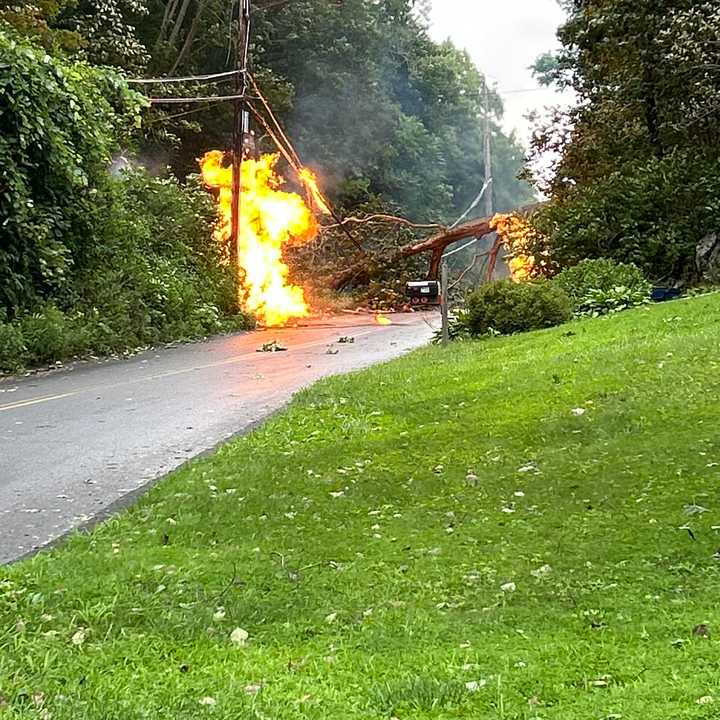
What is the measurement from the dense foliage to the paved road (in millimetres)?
5338

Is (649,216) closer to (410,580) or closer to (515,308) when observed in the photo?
(515,308)

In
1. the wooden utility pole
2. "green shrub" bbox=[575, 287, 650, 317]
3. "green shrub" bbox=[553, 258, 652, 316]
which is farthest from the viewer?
"green shrub" bbox=[553, 258, 652, 316]

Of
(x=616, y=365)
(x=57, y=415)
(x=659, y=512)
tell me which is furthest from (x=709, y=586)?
(x=57, y=415)

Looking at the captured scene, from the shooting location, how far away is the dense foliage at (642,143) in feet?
52.9

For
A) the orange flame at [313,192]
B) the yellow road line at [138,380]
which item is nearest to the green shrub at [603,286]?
the yellow road line at [138,380]

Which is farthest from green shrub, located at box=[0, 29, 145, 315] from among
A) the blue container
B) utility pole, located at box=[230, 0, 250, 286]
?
the blue container

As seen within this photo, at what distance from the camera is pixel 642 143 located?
1964 cm

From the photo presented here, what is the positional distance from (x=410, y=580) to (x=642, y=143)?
1755 cm

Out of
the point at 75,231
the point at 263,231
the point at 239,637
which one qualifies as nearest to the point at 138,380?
the point at 75,231

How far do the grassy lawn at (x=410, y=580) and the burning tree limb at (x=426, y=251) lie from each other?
19.0 metres

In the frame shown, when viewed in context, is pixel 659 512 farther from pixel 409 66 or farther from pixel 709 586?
pixel 409 66

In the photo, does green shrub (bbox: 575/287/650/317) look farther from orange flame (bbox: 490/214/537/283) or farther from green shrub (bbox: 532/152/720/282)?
orange flame (bbox: 490/214/537/283)

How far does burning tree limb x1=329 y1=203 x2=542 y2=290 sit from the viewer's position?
1025 inches

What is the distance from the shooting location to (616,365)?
8555mm
